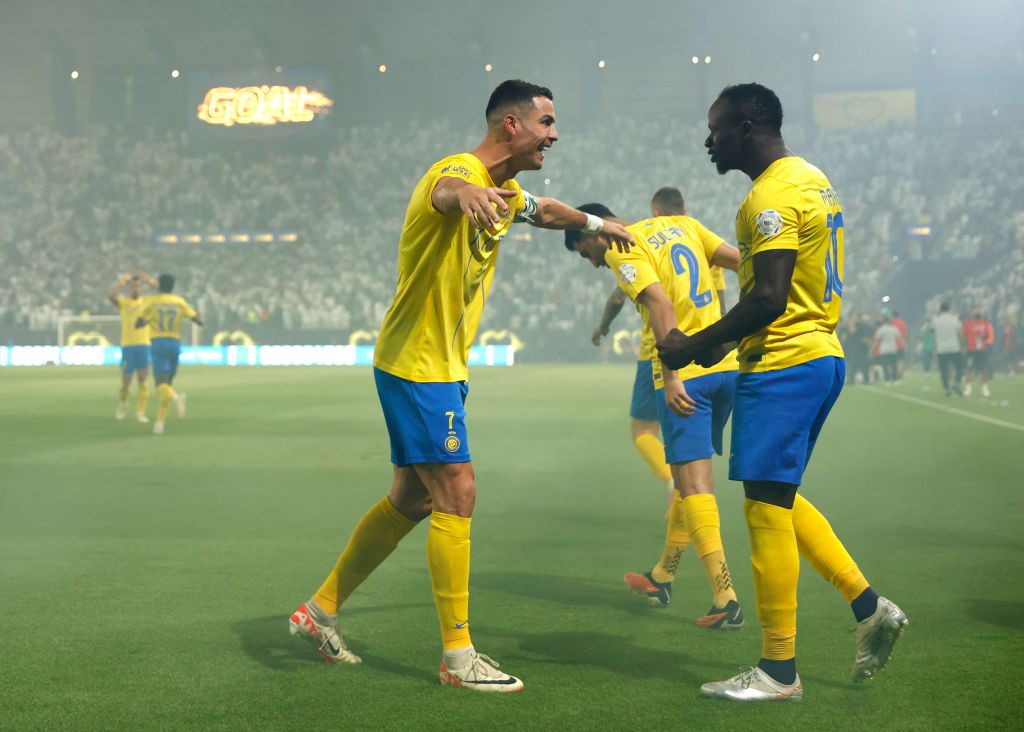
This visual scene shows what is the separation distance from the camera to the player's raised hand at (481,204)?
4.25 meters

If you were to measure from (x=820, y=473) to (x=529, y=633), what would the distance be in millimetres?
7891

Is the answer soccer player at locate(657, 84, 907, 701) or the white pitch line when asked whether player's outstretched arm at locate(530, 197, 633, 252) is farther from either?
the white pitch line

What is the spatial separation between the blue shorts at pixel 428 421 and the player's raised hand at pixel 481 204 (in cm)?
86

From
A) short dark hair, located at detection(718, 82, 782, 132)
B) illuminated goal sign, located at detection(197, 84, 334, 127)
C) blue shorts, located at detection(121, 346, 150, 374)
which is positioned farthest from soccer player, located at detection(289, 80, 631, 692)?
illuminated goal sign, located at detection(197, 84, 334, 127)

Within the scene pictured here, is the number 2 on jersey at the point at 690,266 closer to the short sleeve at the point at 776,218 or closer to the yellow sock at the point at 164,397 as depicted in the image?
the short sleeve at the point at 776,218

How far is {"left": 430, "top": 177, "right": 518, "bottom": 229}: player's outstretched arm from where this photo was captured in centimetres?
425

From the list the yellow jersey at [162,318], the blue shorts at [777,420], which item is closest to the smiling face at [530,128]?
the blue shorts at [777,420]

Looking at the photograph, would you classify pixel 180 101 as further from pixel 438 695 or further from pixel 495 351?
pixel 438 695

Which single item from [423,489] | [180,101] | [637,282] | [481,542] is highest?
[180,101]

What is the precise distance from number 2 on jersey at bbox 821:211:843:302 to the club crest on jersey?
Result: 29 centimetres

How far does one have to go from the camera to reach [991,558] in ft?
25.9

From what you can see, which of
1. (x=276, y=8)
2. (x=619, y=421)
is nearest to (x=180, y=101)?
(x=276, y=8)

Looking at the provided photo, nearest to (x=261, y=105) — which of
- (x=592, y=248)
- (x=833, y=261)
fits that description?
(x=592, y=248)

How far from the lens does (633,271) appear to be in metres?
6.02
